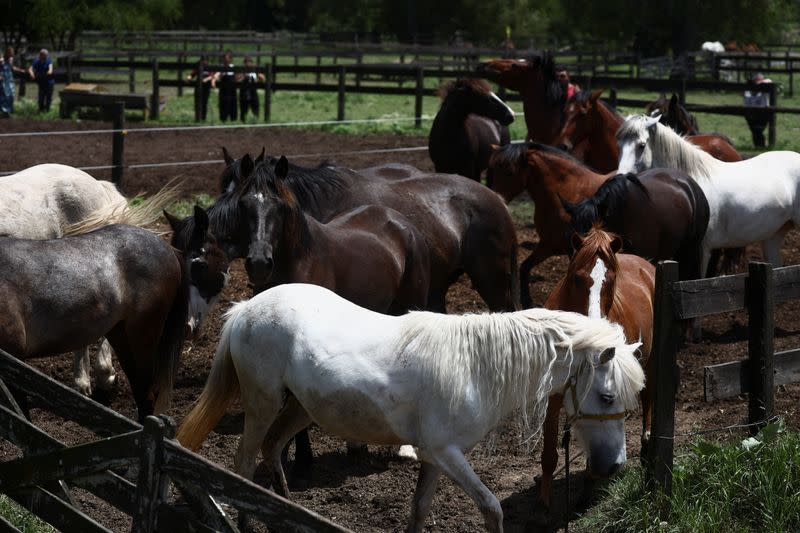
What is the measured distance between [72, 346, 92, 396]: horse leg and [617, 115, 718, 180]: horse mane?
5.28 metres

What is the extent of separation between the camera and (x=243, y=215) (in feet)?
19.0

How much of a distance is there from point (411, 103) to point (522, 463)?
951 inches

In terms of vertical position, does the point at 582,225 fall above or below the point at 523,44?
below

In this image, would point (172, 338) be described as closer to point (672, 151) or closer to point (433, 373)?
point (433, 373)

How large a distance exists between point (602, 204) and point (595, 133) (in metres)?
3.92

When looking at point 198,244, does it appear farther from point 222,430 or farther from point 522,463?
point 522,463

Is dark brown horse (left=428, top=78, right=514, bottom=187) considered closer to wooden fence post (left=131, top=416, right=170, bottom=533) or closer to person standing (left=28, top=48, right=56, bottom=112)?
wooden fence post (left=131, top=416, right=170, bottom=533)

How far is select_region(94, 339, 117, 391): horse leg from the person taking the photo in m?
6.98

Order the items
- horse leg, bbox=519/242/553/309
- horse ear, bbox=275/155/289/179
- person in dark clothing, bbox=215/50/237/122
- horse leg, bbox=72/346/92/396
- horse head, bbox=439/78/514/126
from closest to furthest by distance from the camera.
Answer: horse ear, bbox=275/155/289/179 < horse leg, bbox=72/346/92/396 < horse leg, bbox=519/242/553/309 < horse head, bbox=439/78/514/126 < person in dark clothing, bbox=215/50/237/122

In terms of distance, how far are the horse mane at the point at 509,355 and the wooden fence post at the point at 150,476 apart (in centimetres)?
130

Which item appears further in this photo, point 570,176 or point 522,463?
point 570,176

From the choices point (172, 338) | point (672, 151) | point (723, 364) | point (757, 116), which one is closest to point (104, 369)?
point (172, 338)

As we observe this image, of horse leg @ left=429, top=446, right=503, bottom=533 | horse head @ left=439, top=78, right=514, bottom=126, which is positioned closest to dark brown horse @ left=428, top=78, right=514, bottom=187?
horse head @ left=439, top=78, right=514, bottom=126

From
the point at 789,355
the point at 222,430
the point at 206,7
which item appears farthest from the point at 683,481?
the point at 206,7
